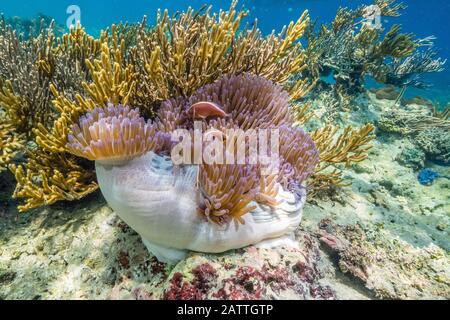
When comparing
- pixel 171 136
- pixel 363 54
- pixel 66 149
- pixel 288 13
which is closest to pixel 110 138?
pixel 171 136

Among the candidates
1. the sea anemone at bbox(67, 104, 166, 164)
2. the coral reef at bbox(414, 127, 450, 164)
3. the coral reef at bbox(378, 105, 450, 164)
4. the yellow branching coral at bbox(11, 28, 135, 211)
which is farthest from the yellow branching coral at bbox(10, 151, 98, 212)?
the coral reef at bbox(414, 127, 450, 164)

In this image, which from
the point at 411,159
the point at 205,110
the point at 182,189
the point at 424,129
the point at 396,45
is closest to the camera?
the point at 182,189

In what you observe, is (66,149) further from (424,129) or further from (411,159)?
(424,129)

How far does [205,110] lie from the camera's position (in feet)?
9.15

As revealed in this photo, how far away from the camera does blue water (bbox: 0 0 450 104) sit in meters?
34.0

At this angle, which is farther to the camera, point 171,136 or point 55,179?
point 55,179

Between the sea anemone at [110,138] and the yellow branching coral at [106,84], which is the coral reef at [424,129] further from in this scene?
the sea anemone at [110,138]

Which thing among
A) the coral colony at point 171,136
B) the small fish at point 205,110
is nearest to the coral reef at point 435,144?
the coral colony at point 171,136

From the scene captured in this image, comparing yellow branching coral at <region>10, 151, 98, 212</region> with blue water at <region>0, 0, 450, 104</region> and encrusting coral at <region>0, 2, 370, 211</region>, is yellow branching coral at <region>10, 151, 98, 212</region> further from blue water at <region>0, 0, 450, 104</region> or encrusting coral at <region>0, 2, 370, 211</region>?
blue water at <region>0, 0, 450, 104</region>

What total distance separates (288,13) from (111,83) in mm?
90698

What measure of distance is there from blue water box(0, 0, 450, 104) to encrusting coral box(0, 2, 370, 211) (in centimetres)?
122

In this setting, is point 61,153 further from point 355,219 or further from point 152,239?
point 355,219

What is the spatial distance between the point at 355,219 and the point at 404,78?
6.38m

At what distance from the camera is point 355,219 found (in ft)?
12.3
